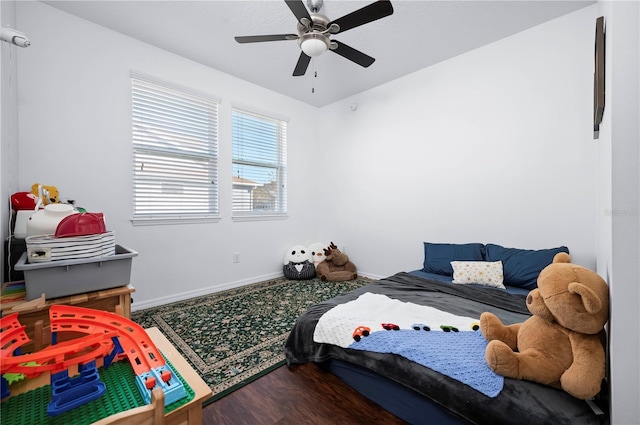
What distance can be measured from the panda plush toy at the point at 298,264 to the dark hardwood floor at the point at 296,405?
2.07 metres

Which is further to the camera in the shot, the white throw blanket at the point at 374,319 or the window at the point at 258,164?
the window at the point at 258,164

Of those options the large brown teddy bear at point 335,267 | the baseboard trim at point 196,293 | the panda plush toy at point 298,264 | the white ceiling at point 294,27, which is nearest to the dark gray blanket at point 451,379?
the large brown teddy bear at point 335,267

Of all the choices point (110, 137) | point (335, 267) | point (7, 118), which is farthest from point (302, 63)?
point (335, 267)

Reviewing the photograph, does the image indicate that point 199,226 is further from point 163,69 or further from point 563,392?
point 563,392

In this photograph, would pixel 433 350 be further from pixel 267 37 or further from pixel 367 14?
pixel 267 37

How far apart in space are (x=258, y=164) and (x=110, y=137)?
166 cm

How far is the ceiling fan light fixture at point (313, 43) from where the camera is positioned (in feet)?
6.44

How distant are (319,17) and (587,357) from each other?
232 cm

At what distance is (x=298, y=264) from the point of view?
3.85m

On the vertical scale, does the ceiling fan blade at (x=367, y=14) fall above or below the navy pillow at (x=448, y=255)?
above

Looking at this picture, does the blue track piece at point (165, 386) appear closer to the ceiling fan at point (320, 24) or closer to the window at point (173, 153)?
the ceiling fan at point (320, 24)

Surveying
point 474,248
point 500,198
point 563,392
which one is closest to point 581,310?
point 563,392

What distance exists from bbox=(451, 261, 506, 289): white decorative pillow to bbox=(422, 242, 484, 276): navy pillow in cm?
20

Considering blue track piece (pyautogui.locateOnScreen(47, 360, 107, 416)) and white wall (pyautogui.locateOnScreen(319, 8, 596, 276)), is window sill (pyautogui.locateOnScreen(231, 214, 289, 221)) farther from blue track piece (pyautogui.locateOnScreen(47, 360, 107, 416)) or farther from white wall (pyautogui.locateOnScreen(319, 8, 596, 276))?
blue track piece (pyautogui.locateOnScreen(47, 360, 107, 416))
